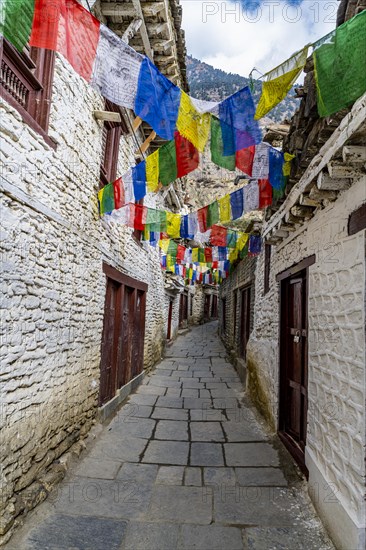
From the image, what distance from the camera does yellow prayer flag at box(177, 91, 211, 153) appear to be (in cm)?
325

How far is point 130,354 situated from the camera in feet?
24.5

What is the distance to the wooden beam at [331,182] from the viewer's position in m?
2.92

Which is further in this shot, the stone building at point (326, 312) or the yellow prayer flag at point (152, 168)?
the yellow prayer flag at point (152, 168)

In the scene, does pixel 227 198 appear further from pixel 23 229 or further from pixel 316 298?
pixel 23 229

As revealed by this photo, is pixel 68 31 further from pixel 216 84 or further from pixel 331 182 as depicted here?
pixel 216 84

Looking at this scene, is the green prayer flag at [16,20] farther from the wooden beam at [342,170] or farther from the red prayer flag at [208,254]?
the red prayer flag at [208,254]

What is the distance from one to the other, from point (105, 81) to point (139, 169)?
1.81 metres

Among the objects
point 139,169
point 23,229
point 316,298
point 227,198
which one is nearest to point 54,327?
point 23,229

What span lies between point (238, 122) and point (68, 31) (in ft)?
5.57

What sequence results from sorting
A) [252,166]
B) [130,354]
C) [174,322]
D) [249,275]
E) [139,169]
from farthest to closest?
1. [174,322]
2. [249,275]
3. [130,354]
4. [139,169]
5. [252,166]

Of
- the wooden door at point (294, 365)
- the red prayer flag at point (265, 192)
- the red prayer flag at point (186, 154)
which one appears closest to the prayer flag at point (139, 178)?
the red prayer flag at point (186, 154)

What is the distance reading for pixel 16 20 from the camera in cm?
217

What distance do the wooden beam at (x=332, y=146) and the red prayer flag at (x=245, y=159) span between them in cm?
62

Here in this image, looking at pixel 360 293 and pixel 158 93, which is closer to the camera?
pixel 360 293
